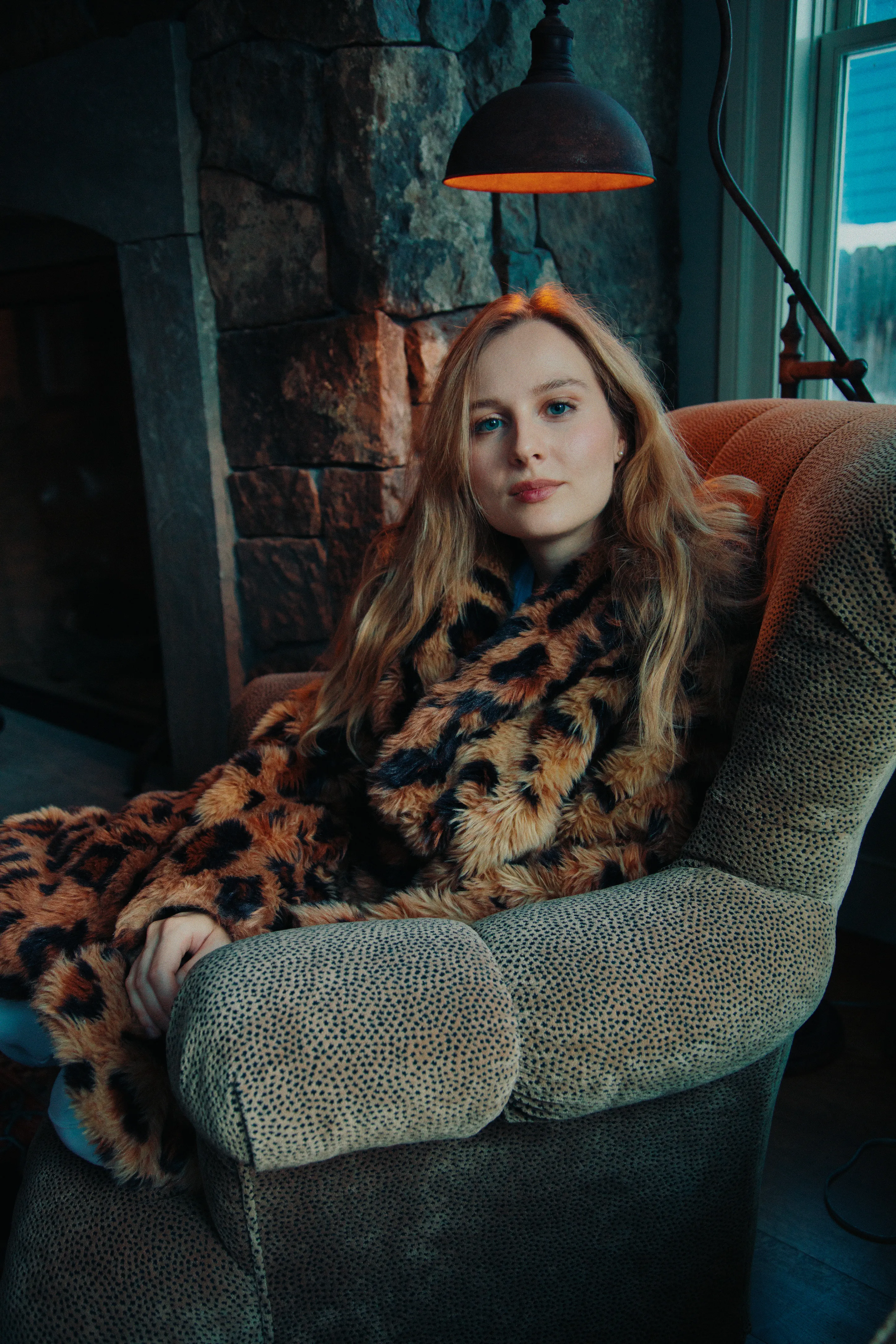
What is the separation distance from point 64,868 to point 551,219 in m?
1.63

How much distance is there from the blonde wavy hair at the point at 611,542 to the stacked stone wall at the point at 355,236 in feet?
1.99

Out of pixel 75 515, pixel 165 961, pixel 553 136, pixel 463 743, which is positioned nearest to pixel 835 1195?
pixel 463 743

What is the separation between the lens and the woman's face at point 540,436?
46.3 inches

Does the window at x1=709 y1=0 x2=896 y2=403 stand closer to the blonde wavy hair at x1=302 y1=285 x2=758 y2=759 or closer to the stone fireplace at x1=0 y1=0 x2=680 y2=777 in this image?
the stone fireplace at x1=0 y1=0 x2=680 y2=777

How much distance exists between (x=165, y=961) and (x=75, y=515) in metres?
2.65

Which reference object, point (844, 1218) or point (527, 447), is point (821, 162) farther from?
point (844, 1218)

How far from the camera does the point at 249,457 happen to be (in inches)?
86.4

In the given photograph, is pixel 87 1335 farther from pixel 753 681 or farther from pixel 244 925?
pixel 753 681

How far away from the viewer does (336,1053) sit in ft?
2.31

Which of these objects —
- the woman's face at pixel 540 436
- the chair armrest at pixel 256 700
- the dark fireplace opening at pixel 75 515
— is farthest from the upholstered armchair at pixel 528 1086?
the dark fireplace opening at pixel 75 515

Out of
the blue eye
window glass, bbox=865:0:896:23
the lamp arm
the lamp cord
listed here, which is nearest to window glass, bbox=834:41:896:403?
window glass, bbox=865:0:896:23

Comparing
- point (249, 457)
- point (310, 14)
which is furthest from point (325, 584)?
point (310, 14)

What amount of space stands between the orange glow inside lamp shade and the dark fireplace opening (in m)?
1.65

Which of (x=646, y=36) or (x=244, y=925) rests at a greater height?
(x=646, y=36)
